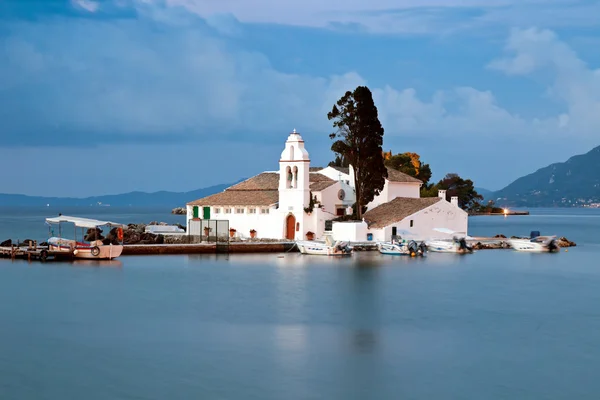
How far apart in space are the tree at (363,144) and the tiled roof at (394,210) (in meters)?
1.08

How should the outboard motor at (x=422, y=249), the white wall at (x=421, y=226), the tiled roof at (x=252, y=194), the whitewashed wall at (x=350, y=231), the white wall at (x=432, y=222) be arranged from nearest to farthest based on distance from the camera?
1. the outboard motor at (x=422, y=249)
2. the whitewashed wall at (x=350, y=231)
3. the white wall at (x=421, y=226)
4. the white wall at (x=432, y=222)
5. the tiled roof at (x=252, y=194)

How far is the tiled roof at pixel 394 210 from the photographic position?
179ft

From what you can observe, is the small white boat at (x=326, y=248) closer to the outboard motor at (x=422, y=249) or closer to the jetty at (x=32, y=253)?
the outboard motor at (x=422, y=249)

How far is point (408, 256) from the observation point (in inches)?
2052

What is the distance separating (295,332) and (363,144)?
28.8m

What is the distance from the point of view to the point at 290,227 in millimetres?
55531

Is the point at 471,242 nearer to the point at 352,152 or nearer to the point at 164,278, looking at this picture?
the point at 352,152

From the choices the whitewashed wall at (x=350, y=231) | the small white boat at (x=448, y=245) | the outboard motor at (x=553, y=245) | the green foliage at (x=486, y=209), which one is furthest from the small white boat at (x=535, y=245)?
the green foliage at (x=486, y=209)

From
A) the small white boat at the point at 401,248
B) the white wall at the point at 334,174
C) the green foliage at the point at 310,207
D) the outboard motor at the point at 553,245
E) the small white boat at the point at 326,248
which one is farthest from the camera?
the outboard motor at the point at 553,245

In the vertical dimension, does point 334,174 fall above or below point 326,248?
above

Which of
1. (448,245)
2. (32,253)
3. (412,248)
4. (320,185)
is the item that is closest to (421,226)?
(448,245)

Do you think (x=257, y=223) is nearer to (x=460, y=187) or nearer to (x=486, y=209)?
(x=460, y=187)

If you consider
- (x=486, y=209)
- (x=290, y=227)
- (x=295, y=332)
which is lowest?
(x=295, y=332)

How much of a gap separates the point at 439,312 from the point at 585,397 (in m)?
11.9
